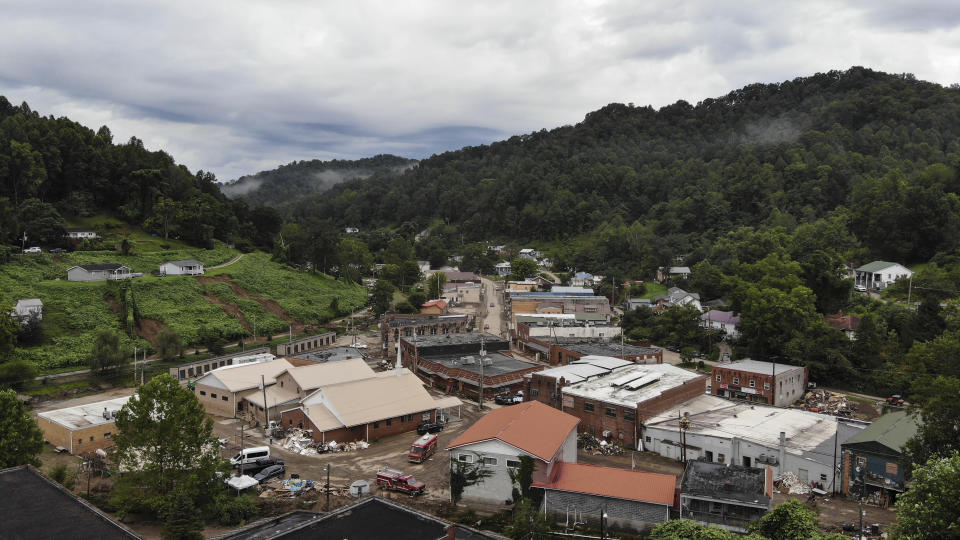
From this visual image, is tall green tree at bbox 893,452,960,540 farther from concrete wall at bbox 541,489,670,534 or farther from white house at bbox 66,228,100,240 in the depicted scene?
white house at bbox 66,228,100,240

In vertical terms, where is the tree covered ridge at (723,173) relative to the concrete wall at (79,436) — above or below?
above

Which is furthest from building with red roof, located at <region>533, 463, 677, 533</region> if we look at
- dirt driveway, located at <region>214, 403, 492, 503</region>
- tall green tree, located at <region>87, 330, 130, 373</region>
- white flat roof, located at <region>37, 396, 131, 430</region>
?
tall green tree, located at <region>87, 330, 130, 373</region>

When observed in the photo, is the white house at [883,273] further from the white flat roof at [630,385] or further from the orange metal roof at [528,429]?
the orange metal roof at [528,429]

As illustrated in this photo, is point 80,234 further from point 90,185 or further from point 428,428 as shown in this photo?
point 428,428

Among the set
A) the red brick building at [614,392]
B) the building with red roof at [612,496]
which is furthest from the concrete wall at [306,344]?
the building with red roof at [612,496]

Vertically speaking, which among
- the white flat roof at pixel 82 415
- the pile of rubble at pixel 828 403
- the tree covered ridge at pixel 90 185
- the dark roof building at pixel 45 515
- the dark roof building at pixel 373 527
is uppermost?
the tree covered ridge at pixel 90 185

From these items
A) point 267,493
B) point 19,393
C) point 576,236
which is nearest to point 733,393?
point 267,493

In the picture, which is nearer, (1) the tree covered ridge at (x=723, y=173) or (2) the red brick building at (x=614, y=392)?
(2) the red brick building at (x=614, y=392)
